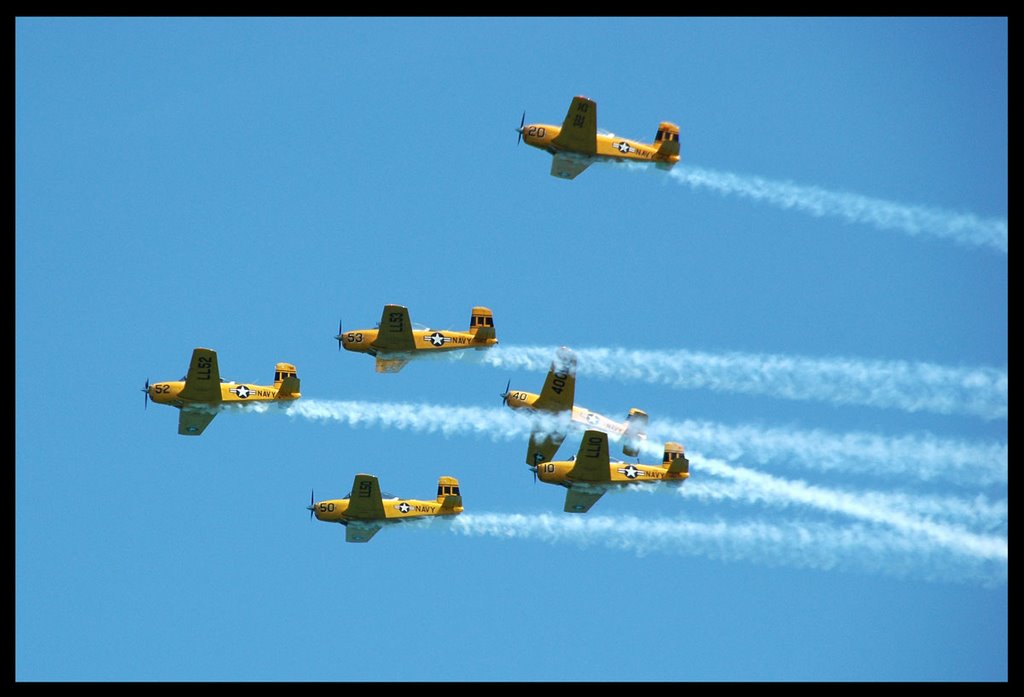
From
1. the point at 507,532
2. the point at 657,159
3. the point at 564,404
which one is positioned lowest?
the point at 507,532

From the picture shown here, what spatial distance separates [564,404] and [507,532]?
A: 5.23m

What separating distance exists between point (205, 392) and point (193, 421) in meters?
1.64

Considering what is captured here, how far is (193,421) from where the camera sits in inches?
2403

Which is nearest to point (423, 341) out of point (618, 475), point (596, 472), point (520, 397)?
point (520, 397)

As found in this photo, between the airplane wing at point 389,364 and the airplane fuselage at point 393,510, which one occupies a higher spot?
the airplane wing at point 389,364

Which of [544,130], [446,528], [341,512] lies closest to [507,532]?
[446,528]

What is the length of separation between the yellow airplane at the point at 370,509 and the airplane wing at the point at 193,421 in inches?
217

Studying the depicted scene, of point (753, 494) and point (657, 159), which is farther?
point (657, 159)

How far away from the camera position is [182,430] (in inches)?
2405

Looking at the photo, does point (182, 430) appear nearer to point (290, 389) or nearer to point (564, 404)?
point (290, 389)

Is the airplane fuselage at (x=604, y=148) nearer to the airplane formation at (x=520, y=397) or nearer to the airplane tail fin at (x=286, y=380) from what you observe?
the airplane formation at (x=520, y=397)

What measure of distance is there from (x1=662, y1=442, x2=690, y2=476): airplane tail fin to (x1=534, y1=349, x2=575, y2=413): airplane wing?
402 cm

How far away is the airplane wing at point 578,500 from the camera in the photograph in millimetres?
59656

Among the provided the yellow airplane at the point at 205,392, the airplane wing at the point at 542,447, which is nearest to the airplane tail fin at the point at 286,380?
the yellow airplane at the point at 205,392
